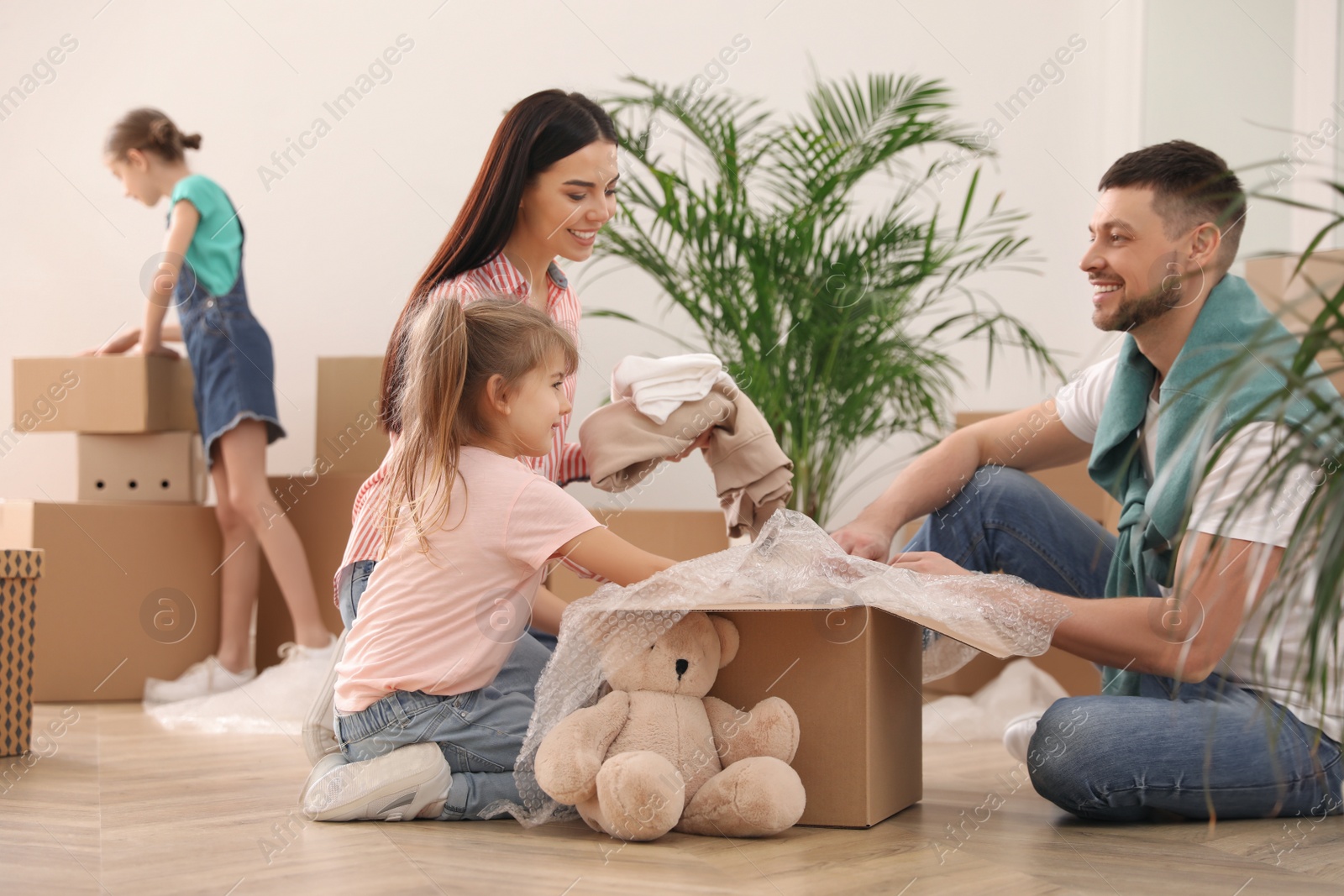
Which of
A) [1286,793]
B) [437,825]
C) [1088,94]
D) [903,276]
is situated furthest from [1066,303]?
[437,825]

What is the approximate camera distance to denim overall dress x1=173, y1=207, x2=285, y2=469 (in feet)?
8.68

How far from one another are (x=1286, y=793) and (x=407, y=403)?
111cm

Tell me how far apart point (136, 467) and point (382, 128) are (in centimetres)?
123

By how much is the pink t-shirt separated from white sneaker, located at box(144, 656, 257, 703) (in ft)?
4.60

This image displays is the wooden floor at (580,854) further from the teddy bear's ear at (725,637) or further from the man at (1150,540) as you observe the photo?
the teddy bear's ear at (725,637)

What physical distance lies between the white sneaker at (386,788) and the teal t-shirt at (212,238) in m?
1.70

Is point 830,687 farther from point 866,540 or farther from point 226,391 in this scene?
point 226,391

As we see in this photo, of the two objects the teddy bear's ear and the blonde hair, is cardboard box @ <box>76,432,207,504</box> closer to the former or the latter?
the blonde hair

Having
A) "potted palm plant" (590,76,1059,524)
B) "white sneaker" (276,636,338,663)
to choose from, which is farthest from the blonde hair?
"white sneaker" (276,636,338,663)

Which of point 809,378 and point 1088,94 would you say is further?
point 1088,94

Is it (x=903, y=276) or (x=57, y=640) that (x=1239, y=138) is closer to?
(x=903, y=276)

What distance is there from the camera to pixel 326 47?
3.46 metres

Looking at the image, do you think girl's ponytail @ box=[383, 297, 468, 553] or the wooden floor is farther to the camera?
girl's ponytail @ box=[383, 297, 468, 553]

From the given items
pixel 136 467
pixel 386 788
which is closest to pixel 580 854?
pixel 386 788
